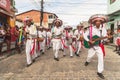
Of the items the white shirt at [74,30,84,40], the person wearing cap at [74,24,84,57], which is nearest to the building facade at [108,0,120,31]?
the person wearing cap at [74,24,84,57]

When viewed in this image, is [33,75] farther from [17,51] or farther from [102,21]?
[17,51]

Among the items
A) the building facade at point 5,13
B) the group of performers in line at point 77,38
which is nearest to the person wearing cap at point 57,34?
the group of performers in line at point 77,38

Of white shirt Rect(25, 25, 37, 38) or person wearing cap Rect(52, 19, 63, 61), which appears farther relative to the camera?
person wearing cap Rect(52, 19, 63, 61)

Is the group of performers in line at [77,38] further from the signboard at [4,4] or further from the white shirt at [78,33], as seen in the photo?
the signboard at [4,4]

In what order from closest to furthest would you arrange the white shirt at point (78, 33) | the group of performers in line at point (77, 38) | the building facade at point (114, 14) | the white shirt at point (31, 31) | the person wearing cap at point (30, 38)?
the group of performers in line at point (77, 38)
the person wearing cap at point (30, 38)
the white shirt at point (31, 31)
the white shirt at point (78, 33)
the building facade at point (114, 14)

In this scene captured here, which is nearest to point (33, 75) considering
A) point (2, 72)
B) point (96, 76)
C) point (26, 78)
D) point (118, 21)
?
point (26, 78)

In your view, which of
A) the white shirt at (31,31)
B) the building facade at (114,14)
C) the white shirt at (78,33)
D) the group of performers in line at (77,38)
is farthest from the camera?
the building facade at (114,14)

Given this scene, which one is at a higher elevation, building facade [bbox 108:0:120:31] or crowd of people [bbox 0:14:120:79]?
building facade [bbox 108:0:120:31]

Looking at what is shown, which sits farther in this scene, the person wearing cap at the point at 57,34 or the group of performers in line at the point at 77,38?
the person wearing cap at the point at 57,34

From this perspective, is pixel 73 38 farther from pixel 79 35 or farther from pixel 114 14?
Answer: pixel 114 14

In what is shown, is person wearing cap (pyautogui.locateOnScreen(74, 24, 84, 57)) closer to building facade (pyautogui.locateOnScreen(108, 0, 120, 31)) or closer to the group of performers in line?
the group of performers in line

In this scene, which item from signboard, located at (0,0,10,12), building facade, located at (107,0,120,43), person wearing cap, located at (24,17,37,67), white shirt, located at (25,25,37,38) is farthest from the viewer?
building facade, located at (107,0,120,43)

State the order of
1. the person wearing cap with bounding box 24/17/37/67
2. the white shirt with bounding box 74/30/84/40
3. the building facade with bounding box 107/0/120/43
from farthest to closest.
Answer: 1. the building facade with bounding box 107/0/120/43
2. the white shirt with bounding box 74/30/84/40
3. the person wearing cap with bounding box 24/17/37/67

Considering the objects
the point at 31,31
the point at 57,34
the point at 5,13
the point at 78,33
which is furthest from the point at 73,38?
the point at 5,13
